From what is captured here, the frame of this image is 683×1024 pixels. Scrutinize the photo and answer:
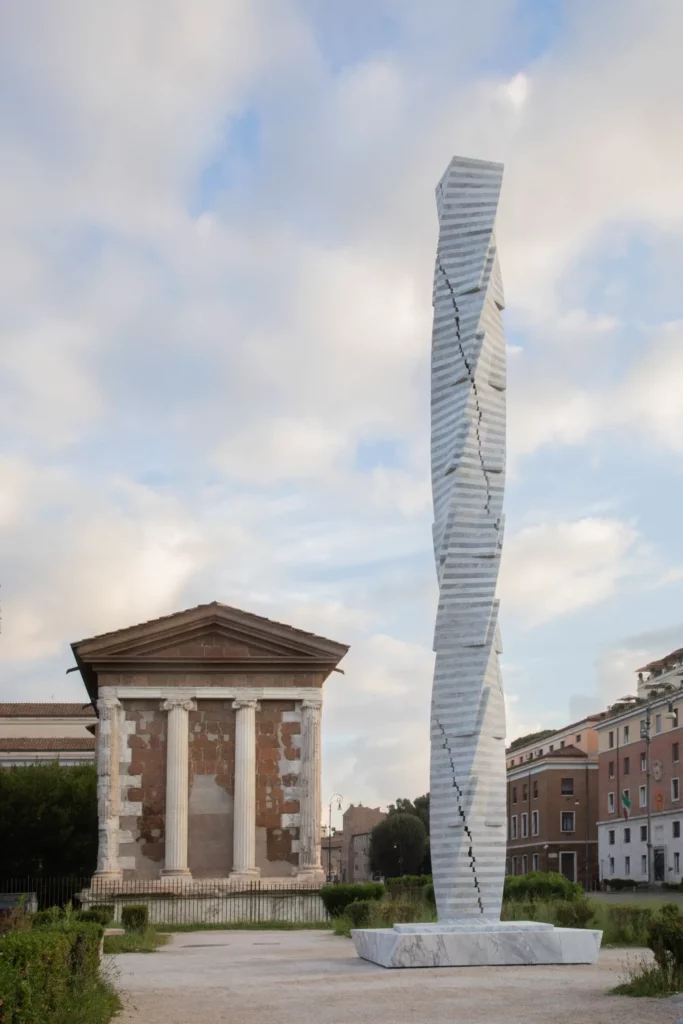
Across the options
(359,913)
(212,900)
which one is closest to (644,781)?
(212,900)

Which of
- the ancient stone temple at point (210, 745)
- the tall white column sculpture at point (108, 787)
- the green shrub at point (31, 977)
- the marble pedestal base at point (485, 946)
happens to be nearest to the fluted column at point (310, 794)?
the ancient stone temple at point (210, 745)

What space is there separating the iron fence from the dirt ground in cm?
1432

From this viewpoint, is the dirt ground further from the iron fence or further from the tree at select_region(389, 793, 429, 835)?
the tree at select_region(389, 793, 429, 835)

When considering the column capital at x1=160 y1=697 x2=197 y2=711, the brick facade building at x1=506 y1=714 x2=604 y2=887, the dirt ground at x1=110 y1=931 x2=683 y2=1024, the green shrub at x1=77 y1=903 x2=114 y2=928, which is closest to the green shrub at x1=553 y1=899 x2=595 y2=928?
the dirt ground at x1=110 y1=931 x2=683 y2=1024

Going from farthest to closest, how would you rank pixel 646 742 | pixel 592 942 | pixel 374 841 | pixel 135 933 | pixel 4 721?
pixel 374 841 → pixel 4 721 → pixel 646 742 → pixel 135 933 → pixel 592 942

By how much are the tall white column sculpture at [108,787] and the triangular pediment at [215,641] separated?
1569 mm

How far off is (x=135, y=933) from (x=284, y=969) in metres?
9.79

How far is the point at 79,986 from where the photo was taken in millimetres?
12531

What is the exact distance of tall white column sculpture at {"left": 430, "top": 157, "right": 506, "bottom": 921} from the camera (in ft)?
61.1

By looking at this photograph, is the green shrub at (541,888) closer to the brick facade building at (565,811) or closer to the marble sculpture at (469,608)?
the marble sculpture at (469,608)

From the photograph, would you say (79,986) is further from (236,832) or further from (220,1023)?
(236,832)

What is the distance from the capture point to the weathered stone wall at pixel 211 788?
36.2m

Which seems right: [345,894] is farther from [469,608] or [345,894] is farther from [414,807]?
[414,807]

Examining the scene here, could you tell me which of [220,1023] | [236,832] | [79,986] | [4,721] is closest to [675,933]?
[220,1023]
